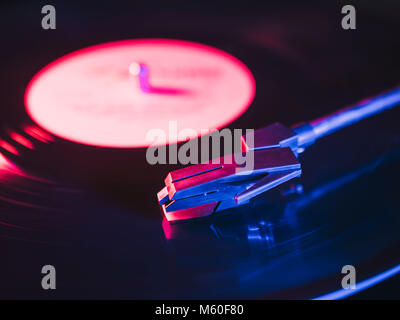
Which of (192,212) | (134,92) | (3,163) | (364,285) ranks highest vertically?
(134,92)

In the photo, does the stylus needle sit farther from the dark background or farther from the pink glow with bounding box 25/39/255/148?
the pink glow with bounding box 25/39/255/148

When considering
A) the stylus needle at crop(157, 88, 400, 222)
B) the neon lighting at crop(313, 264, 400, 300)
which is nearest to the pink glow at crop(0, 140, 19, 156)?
the stylus needle at crop(157, 88, 400, 222)

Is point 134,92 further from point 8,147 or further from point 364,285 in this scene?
point 364,285

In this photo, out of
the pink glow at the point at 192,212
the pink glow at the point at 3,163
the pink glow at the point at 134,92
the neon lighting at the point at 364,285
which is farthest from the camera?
the pink glow at the point at 134,92

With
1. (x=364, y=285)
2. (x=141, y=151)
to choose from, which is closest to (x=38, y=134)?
(x=141, y=151)

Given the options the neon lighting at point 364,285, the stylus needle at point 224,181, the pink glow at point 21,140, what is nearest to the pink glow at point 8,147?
the pink glow at point 21,140

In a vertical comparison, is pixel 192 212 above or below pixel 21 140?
below

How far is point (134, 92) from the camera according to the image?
1.06 metres

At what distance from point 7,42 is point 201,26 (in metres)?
0.51

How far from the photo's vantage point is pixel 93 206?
741 millimetres

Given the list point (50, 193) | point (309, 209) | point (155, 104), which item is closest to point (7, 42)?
point (155, 104)

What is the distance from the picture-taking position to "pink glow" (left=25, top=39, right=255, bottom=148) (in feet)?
3.13

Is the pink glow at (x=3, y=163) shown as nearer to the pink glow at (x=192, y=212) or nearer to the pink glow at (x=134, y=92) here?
Answer: the pink glow at (x=134, y=92)

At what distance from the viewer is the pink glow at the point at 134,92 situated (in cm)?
95
